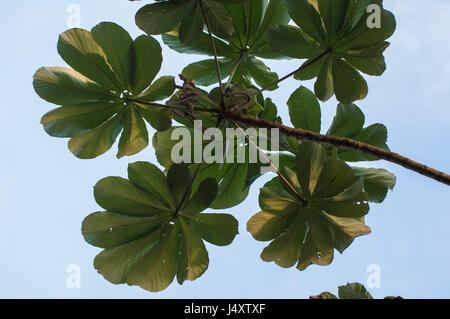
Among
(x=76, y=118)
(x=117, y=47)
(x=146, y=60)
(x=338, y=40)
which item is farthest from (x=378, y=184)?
(x=76, y=118)

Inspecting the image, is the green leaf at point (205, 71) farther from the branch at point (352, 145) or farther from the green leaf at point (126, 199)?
the green leaf at point (126, 199)

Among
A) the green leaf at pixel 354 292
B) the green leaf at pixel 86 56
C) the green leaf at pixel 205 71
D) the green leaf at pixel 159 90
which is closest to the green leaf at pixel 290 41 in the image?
the green leaf at pixel 205 71

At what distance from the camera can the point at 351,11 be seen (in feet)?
6.67

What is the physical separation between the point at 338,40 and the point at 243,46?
0.68 meters

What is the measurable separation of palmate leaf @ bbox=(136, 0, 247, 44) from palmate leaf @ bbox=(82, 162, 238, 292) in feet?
2.52

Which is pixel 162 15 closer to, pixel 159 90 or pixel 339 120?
pixel 159 90

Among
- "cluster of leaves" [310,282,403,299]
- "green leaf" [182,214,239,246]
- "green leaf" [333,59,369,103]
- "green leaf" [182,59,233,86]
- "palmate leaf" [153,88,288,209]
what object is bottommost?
"cluster of leaves" [310,282,403,299]

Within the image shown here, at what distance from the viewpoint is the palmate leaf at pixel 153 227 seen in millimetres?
2037

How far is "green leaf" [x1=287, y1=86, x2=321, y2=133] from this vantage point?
2398 mm

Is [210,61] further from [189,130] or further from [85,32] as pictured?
[85,32]

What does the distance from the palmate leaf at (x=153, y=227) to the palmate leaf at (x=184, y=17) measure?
0.77 m

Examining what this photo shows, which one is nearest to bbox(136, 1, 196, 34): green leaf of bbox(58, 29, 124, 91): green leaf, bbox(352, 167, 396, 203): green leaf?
bbox(58, 29, 124, 91): green leaf

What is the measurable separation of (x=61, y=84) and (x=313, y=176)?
157 cm

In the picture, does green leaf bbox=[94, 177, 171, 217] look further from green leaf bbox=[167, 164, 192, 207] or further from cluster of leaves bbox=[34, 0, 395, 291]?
green leaf bbox=[167, 164, 192, 207]
